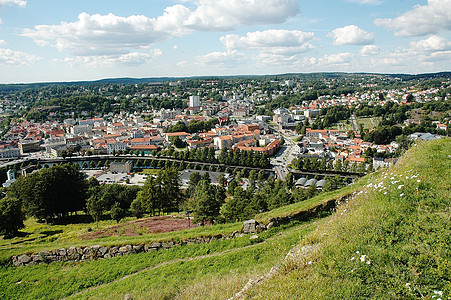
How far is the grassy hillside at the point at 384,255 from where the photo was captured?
368cm

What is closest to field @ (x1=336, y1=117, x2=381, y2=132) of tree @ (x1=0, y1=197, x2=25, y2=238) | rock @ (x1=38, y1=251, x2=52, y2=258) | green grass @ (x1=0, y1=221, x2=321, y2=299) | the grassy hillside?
tree @ (x1=0, y1=197, x2=25, y2=238)

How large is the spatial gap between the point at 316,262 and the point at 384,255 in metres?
0.96

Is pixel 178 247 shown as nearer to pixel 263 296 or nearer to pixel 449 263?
pixel 263 296

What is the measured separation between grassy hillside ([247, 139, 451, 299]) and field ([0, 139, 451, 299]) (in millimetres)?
14

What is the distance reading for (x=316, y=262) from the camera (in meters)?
4.46

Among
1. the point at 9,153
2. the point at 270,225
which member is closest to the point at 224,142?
the point at 9,153

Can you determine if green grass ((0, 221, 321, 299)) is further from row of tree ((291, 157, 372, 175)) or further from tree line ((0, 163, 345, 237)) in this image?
row of tree ((291, 157, 372, 175))

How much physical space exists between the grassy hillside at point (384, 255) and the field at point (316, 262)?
0.01 metres

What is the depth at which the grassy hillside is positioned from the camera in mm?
3682

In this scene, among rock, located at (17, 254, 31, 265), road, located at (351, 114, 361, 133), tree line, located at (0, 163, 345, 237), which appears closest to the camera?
rock, located at (17, 254, 31, 265)

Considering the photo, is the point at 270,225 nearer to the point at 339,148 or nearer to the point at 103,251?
the point at 103,251

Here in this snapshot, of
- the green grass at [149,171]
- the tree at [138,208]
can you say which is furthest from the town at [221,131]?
the tree at [138,208]

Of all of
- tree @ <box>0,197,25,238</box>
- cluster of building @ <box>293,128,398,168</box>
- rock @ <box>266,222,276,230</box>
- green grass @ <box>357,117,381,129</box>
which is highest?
rock @ <box>266,222,276,230</box>

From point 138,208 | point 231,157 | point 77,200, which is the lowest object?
point 231,157
